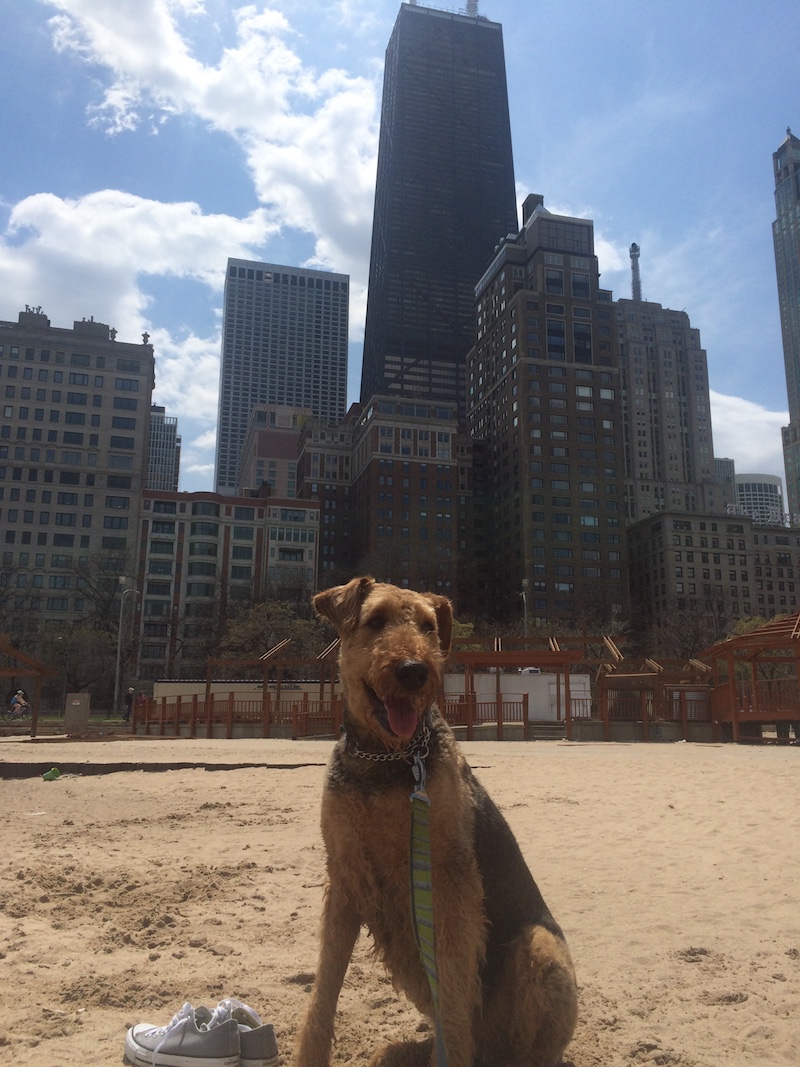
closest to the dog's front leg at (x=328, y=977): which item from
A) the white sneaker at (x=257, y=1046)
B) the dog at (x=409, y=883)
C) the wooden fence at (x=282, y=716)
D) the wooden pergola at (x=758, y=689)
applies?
the dog at (x=409, y=883)

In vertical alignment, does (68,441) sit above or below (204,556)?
above

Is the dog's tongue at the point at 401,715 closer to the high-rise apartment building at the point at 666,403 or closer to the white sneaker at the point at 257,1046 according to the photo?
the white sneaker at the point at 257,1046

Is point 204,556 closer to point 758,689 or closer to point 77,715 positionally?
point 77,715

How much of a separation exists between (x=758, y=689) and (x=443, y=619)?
77.5 feet

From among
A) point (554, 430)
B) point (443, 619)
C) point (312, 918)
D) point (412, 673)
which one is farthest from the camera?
point (554, 430)

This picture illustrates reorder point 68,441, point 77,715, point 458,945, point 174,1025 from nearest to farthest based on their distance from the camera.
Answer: point 458,945
point 174,1025
point 77,715
point 68,441

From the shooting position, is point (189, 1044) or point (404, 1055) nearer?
point (189, 1044)

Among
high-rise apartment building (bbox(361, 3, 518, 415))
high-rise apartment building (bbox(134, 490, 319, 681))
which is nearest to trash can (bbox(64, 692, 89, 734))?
high-rise apartment building (bbox(134, 490, 319, 681))

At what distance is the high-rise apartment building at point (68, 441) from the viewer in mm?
86750

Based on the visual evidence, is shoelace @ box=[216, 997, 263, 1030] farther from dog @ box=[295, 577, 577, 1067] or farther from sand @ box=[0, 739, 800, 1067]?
sand @ box=[0, 739, 800, 1067]

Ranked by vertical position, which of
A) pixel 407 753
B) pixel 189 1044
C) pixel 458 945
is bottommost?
pixel 189 1044

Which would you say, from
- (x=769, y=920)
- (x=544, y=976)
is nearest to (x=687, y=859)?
(x=769, y=920)

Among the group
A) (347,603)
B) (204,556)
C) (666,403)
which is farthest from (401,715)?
(666,403)

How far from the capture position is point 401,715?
8.15 feet
